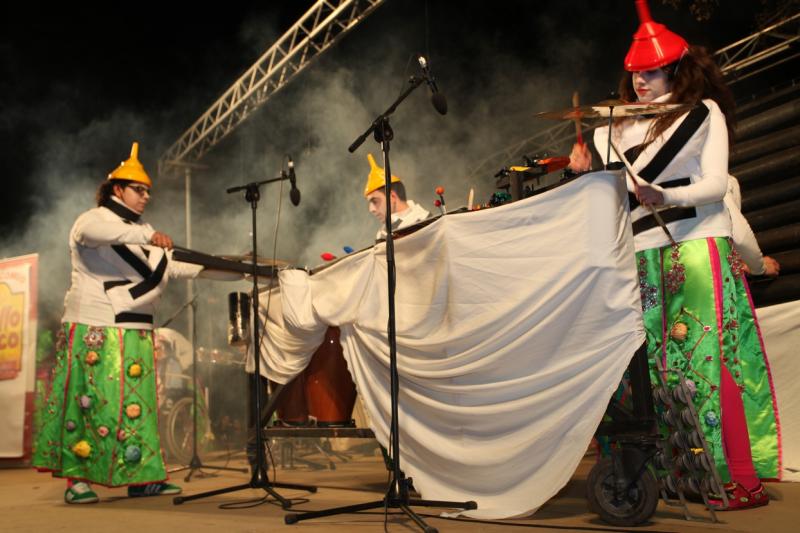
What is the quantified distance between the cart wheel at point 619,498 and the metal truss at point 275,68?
583 centimetres

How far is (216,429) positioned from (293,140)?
401 cm

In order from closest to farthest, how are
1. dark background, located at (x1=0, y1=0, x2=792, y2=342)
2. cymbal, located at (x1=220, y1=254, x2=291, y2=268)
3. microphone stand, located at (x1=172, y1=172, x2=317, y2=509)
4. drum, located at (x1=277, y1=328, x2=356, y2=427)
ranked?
microphone stand, located at (x1=172, y1=172, x2=317, y2=509), drum, located at (x1=277, y1=328, x2=356, y2=427), cymbal, located at (x1=220, y1=254, x2=291, y2=268), dark background, located at (x1=0, y1=0, x2=792, y2=342)

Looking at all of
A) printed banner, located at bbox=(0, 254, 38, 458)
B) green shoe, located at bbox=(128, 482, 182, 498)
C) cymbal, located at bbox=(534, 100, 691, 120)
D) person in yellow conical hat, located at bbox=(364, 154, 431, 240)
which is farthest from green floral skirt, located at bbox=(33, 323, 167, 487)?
printed banner, located at bbox=(0, 254, 38, 458)

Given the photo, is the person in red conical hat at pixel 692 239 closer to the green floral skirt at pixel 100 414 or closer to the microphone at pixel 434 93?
the microphone at pixel 434 93

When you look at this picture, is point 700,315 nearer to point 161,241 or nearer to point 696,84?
point 696,84

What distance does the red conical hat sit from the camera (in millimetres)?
2768

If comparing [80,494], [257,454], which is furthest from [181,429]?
[257,454]

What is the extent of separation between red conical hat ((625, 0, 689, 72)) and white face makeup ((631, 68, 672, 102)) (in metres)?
0.04

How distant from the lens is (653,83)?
9.32 feet

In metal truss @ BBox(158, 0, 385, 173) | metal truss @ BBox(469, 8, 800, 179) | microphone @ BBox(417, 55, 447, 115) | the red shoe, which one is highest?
metal truss @ BBox(158, 0, 385, 173)

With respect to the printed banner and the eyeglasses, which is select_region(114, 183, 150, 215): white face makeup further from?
the printed banner

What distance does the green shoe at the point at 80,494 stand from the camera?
3830 mm

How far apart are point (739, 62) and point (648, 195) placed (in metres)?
4.58

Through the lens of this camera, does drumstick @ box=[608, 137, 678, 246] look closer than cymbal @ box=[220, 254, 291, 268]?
Yes
